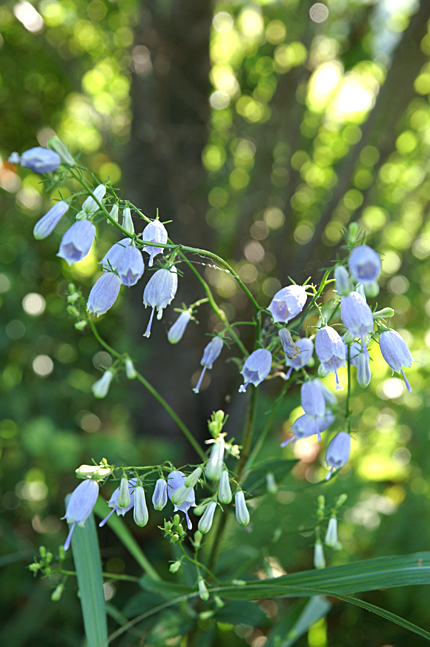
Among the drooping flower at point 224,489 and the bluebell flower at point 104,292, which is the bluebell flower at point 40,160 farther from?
the drooping flower at point 224,489

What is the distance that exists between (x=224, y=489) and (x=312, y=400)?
151mm

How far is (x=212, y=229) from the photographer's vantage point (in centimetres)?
190

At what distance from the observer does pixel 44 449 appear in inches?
52.7

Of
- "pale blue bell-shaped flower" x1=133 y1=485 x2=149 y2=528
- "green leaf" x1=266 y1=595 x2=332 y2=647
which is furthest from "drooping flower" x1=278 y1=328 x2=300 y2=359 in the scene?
"green leaf" x1=266 y1=595 x2=332 y2=647

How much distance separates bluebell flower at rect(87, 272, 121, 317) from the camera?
549 mm

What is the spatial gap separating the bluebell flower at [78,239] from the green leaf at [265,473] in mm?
444

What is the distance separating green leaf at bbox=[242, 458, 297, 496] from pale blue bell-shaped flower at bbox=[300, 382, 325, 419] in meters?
0.21

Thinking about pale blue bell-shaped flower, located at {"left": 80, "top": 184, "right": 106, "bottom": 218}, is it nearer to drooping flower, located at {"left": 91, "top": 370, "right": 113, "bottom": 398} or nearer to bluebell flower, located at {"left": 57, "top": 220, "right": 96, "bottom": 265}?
bluebell flower, located at {"left": 57, "top": 220, "right": 96, "bottom": 265}

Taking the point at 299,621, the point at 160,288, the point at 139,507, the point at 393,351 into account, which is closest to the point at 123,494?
the point at 139,507

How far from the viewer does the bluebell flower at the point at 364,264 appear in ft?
1.40

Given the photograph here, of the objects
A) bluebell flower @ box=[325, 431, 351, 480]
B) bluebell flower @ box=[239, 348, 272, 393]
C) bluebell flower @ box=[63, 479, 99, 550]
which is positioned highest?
bluebell flower @ box=[239, 348, 272, 393]

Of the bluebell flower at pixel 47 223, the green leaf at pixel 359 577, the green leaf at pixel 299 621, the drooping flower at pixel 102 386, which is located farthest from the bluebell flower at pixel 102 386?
the green leaf at pixel 299 621

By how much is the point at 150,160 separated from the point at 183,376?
2.72 feet

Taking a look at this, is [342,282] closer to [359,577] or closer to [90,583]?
[359,577]
